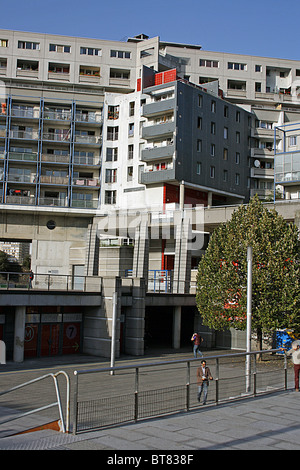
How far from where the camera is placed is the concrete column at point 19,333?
25.8 metres

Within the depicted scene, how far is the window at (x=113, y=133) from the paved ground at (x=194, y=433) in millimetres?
51931

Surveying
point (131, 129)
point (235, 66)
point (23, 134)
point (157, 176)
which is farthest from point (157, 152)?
point (235, 66)

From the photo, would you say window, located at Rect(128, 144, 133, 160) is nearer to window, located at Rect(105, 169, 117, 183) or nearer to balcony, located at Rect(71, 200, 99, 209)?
window, located at Rect(105, 169, 117, 183)

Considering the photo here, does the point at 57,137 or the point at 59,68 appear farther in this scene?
the point at 59,68

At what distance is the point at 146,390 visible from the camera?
12.2 meters

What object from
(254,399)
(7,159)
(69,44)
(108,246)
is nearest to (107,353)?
(254,399)

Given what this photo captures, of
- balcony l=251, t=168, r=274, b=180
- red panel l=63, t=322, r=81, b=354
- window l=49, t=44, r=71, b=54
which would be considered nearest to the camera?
red panel l=63, t=322, r=81, b=354

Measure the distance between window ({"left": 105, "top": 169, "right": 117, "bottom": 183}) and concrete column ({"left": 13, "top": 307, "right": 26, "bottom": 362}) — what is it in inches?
1517

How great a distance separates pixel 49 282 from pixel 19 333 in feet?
10.4

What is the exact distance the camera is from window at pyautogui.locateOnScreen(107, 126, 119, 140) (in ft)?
209

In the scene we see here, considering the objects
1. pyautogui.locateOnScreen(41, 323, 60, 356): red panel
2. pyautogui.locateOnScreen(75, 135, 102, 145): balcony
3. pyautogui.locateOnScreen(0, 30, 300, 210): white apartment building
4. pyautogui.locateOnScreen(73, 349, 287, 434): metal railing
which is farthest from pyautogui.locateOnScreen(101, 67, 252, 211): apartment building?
pyautogui.locateOnScreen(73, 349, 287, 434): metal railing

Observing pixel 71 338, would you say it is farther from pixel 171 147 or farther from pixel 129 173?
pixel 129 173

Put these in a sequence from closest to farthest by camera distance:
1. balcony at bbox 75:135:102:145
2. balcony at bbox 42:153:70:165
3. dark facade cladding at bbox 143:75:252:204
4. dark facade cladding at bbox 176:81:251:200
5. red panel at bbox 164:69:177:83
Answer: dark facade cladding at bbox 143:75:252:204, dark facade cladding at bbox 176:81:251:200, red panel at bbox 164:69:177:83, balcony at bbox 42:153:70:165, balcony at bbox 75:135:102:145
